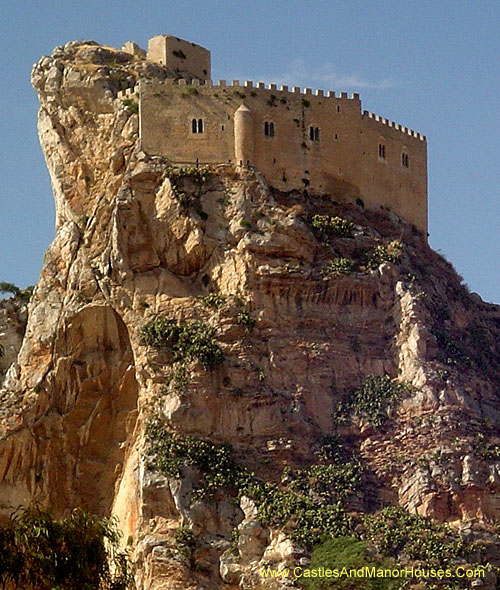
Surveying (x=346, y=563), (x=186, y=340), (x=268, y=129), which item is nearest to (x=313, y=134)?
(x=268, y=129)

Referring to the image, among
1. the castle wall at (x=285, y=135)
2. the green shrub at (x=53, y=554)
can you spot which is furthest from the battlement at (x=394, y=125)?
the green shrub at (x=53, y=554)

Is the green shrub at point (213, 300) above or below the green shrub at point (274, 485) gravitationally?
above

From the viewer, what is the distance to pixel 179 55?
3034 inches

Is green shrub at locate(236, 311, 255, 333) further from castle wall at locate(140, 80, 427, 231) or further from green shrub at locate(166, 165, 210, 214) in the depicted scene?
castle wall at locate(140, 80, 427, 231)

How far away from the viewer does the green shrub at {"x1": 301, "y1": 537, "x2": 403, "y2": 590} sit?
62219mm

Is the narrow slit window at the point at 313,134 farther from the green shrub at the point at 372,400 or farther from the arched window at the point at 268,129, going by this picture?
the green shrub at the point at 372,400

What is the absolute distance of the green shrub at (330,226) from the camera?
72.4 m

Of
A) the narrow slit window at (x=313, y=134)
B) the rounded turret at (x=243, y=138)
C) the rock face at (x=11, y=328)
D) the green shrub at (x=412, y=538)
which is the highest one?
the narrow slit window at (x=313, y=134)

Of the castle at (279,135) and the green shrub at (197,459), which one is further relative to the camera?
the castle at (279,135)

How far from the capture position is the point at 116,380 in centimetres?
7238

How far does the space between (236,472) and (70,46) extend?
21297mm

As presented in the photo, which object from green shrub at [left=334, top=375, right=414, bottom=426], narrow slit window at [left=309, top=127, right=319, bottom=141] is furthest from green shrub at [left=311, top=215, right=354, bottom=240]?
green shrub at [left=334, top=375, right=414, bottom=426]

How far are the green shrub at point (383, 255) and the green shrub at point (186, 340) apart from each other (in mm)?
7331

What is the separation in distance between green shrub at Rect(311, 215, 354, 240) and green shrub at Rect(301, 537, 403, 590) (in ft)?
45.1
